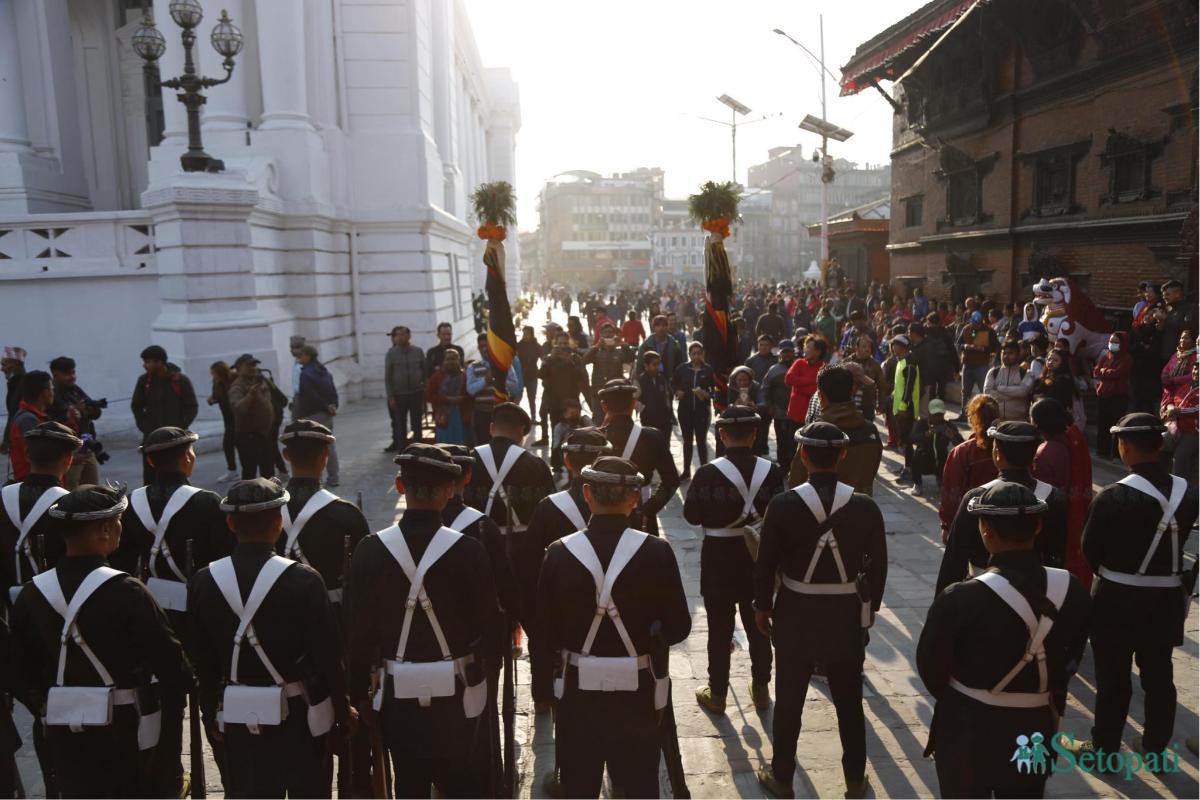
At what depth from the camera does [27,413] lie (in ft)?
24.4

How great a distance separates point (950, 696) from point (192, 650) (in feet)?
9.93

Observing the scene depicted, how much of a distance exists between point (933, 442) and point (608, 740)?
753 cm

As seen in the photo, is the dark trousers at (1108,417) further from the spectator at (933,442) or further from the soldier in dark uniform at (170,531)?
the soldier in dark uniform at (170,531)

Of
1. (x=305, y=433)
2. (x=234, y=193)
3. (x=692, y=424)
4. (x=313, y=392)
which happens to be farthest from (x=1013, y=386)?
(x=234, y=193)

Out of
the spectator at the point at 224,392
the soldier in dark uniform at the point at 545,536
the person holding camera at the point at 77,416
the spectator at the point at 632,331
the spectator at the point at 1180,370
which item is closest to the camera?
the soldier in dark uniform at the point at 545,536

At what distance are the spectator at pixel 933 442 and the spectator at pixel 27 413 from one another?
28.2 feet

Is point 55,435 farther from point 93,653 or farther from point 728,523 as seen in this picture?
point 728,523

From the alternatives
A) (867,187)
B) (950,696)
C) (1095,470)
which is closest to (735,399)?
(1095,470)

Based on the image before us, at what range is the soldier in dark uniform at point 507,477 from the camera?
5.41 m

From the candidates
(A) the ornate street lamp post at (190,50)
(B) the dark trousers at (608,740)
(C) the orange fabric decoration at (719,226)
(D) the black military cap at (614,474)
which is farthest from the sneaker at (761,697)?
(A) the ornate street lamp post at (190,50)

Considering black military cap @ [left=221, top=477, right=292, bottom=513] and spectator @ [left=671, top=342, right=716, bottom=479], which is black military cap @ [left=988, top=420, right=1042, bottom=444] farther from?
spectator @ [left=671, top=342, right=716, bottom=479]

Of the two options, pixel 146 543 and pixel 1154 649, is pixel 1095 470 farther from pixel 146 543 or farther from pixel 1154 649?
pixel 146 543

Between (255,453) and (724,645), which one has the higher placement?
(255,453)

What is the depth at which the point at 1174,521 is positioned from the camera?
4.46 meters
